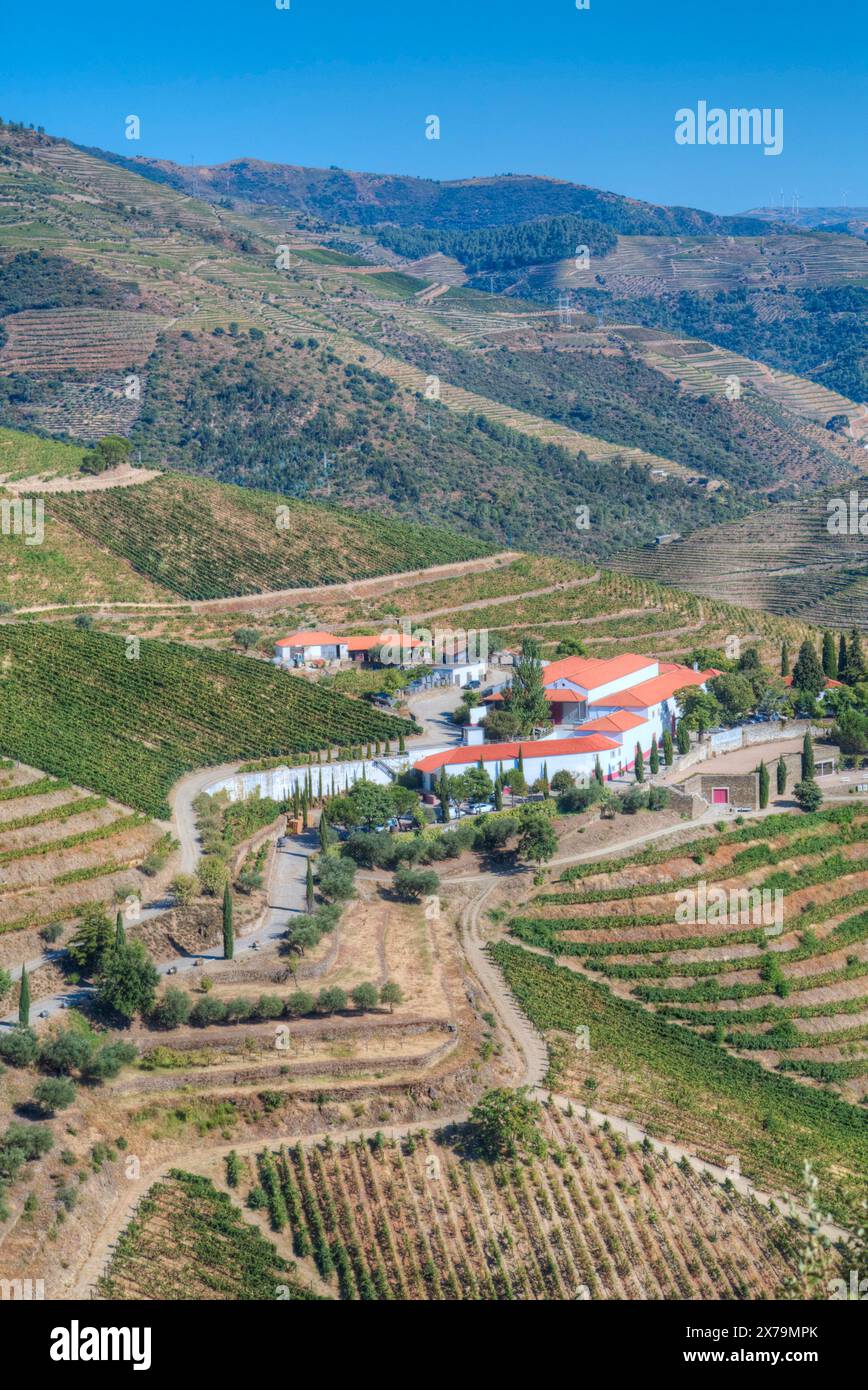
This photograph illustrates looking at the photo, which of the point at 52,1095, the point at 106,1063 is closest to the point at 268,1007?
the point at 106,1063

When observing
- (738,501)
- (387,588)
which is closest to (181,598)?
(387,588)

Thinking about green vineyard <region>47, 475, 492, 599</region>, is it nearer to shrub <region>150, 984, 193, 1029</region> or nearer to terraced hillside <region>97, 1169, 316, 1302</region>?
shrub <region>150, 984, 193, 1029</region>

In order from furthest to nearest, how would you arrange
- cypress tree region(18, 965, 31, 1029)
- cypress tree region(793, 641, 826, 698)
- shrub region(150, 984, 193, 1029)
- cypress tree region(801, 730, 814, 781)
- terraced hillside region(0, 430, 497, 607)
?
terraced hillside region(0, 430, 497, 607) → cypress tree region(793, 641, 826, 698) → cypress tree region(801, 730, 814, 781) → shrub region(150, 984, 193, 1029) → cypress tree region(18, 965, 31, 1029)

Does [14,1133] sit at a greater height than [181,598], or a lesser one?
lesser

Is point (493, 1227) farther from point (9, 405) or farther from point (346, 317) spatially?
point (346, 317)
